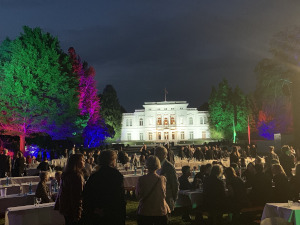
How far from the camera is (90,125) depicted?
1836 inches

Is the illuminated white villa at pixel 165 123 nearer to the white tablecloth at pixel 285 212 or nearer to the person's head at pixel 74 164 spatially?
the white tablecloth at pixel 285 212

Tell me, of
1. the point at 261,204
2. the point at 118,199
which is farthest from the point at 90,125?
the point at 118,199

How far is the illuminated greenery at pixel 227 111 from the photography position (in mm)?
67562

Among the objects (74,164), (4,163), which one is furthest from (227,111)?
(74,164)

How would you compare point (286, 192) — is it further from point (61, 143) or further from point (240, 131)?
point (240, 131)

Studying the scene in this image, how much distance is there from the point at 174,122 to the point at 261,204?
83501 millimetres

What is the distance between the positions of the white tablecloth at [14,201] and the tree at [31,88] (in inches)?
641

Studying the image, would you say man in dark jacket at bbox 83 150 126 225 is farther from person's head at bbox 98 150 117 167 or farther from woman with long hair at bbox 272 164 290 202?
woman with long hair at bbox 272 164 290 202

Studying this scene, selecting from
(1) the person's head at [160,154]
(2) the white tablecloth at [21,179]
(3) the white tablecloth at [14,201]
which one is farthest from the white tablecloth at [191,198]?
(2) the white tablecloth at [21,179]

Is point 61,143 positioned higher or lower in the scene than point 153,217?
higher

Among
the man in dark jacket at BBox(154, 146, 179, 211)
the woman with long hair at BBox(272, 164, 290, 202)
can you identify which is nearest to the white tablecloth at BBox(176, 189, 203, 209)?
the woman with long hair at BBox(272, 164, 290, 202)

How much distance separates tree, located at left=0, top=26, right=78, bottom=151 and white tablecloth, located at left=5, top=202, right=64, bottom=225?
17751mm

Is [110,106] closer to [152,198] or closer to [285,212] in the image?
[285,212]

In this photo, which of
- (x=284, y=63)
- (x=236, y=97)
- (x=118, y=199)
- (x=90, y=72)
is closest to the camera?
(x=118, y=199)
